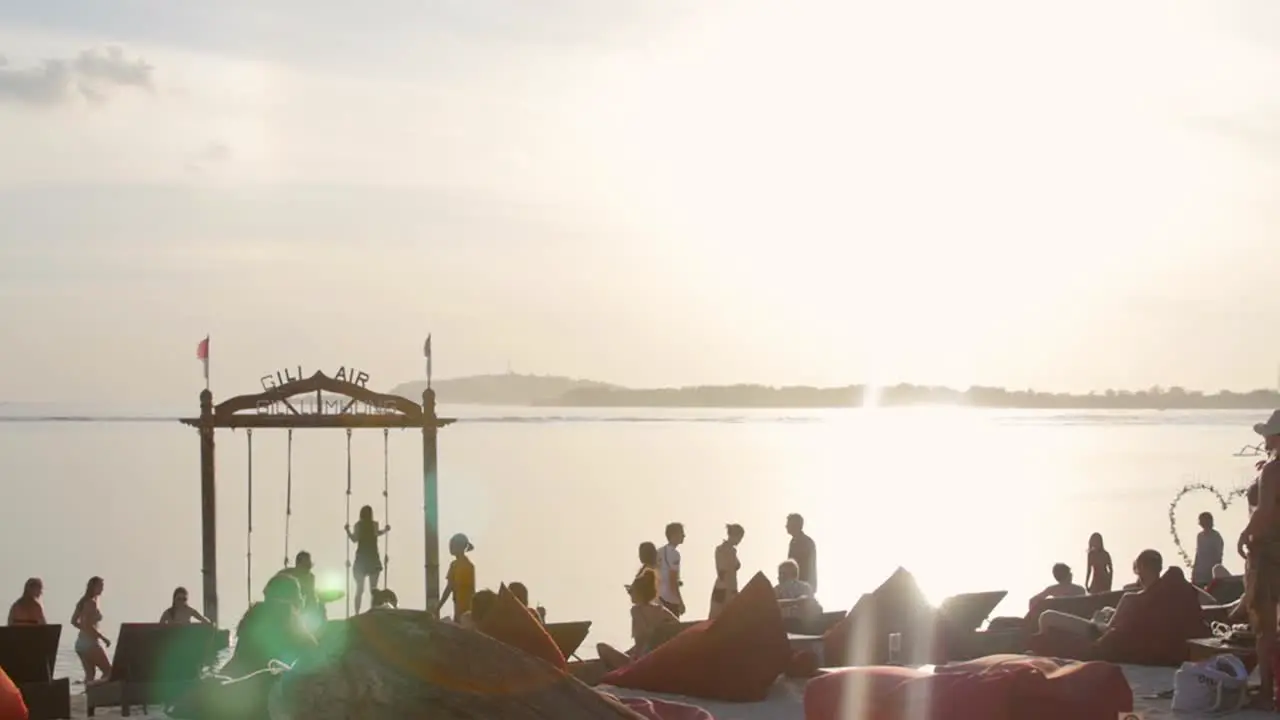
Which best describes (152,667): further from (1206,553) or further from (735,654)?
(1206,553)

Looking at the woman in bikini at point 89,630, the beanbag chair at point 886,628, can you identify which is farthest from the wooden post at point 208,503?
the beanbag chair at point 886,628

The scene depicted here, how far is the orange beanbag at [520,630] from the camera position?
12766 millimetres

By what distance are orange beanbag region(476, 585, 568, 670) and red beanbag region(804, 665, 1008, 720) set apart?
91.3 inches

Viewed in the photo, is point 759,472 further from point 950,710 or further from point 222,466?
point 950,710

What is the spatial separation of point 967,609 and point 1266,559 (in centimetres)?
425

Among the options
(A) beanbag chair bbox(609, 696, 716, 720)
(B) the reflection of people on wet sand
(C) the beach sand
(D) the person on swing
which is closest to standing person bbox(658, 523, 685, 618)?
(C) the beach sand

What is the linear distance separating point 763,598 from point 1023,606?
2648 centimetres

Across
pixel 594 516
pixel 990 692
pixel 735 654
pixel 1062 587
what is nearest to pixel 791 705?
pixel 735 654

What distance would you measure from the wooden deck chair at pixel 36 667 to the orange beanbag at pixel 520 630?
351cm

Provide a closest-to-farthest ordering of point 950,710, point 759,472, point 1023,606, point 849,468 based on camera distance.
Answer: point 950,710 → point 1023,606 → point 759,472 → point 849,468

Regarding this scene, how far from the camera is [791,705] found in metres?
13.5

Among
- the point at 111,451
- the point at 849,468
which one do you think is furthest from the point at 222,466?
the point at 849,468

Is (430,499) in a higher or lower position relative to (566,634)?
higher

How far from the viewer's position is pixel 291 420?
23.1 m
